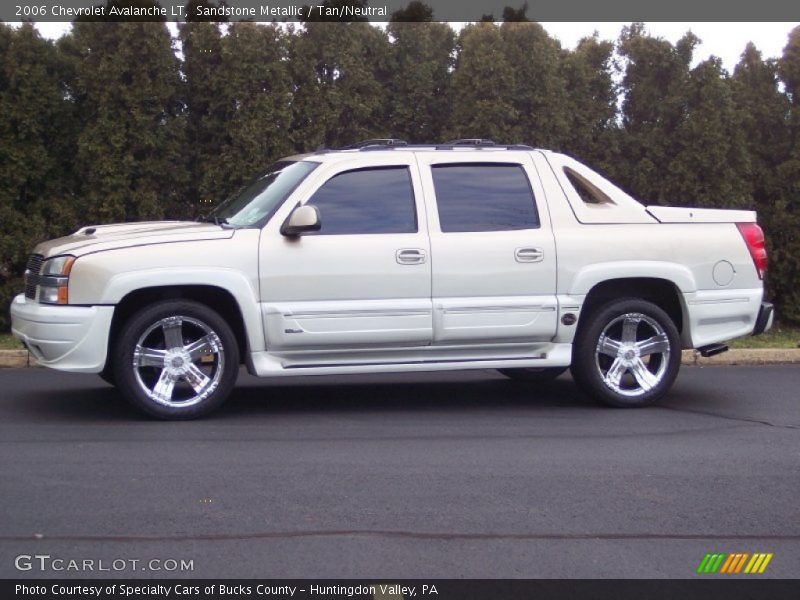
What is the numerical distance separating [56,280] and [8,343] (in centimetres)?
407

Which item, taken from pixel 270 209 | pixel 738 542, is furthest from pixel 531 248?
pixel 738 542

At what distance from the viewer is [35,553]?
16.9ft

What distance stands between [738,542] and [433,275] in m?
3.42

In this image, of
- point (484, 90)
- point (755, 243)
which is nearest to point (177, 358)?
point (755, 243)

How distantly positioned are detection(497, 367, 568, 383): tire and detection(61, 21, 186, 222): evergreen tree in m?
4.64

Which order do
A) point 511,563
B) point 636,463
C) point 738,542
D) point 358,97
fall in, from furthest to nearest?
1. point 358,97
2. point 636,463
3. point 738,542
4. point 511,563

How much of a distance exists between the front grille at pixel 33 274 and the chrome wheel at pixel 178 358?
0.88 metres

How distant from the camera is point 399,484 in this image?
253 inches

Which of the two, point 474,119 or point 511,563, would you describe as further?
point 474,119

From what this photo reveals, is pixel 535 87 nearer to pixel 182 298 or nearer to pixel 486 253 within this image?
pixel 486 253

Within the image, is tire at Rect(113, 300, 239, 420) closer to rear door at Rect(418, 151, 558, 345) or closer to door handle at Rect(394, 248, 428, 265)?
door handle at Rect(394, 248, 428, 265)

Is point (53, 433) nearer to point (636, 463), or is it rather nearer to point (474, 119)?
point (636, 463)

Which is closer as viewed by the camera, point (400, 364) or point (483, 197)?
point (400, 364)
